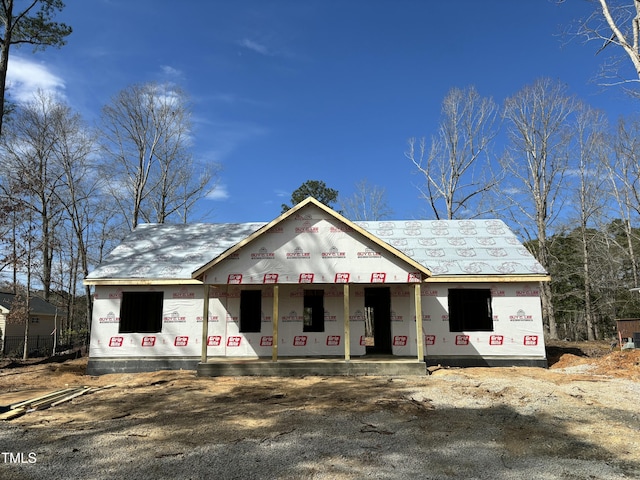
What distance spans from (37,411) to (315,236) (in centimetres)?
772

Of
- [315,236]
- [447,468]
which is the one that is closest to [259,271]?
[315,236]

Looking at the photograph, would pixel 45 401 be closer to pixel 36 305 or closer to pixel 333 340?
pixel 333 340

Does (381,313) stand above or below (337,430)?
above

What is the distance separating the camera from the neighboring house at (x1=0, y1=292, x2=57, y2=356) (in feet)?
A: 76.5

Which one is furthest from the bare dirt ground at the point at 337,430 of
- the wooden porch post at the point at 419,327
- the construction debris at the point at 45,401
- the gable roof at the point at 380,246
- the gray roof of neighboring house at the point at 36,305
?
the gray roof of neighboring house at the point at 36,305

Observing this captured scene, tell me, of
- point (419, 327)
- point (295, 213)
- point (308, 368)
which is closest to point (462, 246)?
point (419, 327)

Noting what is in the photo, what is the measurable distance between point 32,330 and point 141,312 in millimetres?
18532

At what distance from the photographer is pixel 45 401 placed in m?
9.00

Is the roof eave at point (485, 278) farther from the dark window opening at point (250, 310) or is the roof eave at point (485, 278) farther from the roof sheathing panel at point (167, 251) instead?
the roof sheathing panel at point (167, 251)

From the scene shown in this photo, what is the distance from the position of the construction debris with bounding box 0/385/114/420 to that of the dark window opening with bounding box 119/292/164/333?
2769mm

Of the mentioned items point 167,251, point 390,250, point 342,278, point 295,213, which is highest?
point 295,213

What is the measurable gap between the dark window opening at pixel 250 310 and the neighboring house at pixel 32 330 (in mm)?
14458

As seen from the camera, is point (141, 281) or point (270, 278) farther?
point (141, 281)

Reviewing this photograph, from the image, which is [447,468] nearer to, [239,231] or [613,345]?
[239,231]
